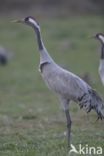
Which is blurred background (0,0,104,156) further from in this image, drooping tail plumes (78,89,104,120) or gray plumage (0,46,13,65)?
drooping tail plumes (78,89,104,120)

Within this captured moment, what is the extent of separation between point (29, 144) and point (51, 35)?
2117 centimetres

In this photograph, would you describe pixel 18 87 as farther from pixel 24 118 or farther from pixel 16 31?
pixel 16 31

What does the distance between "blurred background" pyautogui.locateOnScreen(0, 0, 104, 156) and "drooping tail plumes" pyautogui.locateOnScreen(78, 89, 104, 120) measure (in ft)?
1.66

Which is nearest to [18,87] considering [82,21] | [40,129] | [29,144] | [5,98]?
[5,98]

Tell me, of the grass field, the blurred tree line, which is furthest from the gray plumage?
the blurred tree line

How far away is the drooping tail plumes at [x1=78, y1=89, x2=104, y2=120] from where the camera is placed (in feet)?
33.4

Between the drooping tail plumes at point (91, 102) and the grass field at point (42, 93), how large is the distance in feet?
1.65

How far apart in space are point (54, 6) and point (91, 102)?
1246 inches

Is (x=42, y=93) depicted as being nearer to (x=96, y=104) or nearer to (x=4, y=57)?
(x=4, y=57)

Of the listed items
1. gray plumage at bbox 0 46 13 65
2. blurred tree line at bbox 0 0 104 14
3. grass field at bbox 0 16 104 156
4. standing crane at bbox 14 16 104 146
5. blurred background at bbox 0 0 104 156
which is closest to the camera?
standing crane at bbox 14 16 104 146

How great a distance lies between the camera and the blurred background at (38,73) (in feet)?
36.2

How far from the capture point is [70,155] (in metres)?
9.20

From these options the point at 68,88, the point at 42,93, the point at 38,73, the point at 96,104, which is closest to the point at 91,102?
the point at 96,104

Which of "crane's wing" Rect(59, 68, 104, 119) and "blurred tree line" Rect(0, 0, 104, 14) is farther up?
"blurred tree line" Rect(0, 0, 104, 14)
